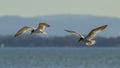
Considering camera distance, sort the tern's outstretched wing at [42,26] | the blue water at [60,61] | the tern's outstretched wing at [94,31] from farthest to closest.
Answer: the blue water at [60,61]
the tern's outstretched wing at [42,26]
the tern's outstretched wing at [94,31]

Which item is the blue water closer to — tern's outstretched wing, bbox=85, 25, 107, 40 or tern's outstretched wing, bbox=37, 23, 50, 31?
tern's outstretched wing, bbox=37, 23, 50, 31

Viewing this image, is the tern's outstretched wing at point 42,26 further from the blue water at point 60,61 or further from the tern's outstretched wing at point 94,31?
the blue water at point 60,61

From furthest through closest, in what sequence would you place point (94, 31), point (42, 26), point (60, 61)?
point (60, 61) < point (42, 26) < point (94, 31)

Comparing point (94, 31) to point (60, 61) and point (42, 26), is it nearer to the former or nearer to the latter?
point (42, 26)

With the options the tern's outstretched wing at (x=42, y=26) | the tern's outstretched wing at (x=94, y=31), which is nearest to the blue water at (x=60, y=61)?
the tern's outstretched wing at (x=42, y=26)

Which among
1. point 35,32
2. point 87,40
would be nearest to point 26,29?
point 35,32

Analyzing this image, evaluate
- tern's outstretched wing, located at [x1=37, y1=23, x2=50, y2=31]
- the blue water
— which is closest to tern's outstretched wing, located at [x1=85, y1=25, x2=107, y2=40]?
tern's outstretched wing, located at [x1=37, y1=23, x2=50, y2=31]

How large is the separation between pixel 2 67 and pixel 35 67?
358cm

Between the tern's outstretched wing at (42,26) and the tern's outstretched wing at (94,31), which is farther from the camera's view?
the tern's outstretched wing at (42,26)

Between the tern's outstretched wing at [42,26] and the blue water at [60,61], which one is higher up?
the tern's outstretched wing at [42,26]

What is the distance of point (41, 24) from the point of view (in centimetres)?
1814

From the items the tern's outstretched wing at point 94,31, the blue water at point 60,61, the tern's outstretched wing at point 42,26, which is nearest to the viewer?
the tern's outstretched wing at point 94,31

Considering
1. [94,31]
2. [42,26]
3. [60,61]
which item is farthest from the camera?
[60,61]

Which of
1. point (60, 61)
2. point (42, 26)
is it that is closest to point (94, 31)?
point (42, 26)
